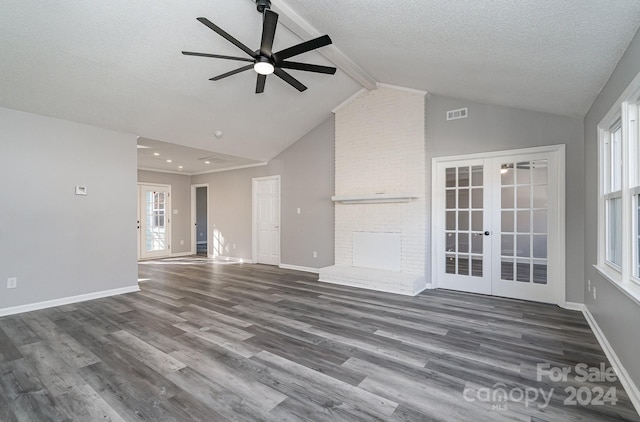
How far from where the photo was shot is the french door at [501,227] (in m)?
4.21

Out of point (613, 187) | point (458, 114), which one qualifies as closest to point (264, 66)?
point (458, 114)

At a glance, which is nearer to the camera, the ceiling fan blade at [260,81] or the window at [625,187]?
the window at [625,187]

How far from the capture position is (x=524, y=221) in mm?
4391

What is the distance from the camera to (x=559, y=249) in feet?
13.5

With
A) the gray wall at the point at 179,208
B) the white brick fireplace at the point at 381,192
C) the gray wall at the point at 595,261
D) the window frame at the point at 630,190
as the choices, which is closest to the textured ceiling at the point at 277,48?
the gray wall at the point at 595,261

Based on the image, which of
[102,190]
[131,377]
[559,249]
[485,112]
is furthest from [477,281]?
[102,190]

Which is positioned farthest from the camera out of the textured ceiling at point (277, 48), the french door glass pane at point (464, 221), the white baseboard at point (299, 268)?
the white baseboard at point (299, 268)

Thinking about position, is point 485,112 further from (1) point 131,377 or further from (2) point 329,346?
(1) point 131,377

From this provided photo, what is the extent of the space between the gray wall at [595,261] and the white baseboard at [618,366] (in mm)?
50

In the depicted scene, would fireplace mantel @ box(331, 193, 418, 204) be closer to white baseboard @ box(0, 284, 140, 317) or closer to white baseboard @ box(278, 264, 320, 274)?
white baseboard @ box(278, 264, 320, 274)

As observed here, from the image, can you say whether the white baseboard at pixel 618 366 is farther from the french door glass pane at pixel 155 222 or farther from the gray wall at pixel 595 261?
the french door glass pane at pixel 155 222

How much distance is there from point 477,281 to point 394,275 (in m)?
1.27

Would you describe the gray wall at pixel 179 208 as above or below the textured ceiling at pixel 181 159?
below

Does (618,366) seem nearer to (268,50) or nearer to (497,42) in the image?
(497,42)
